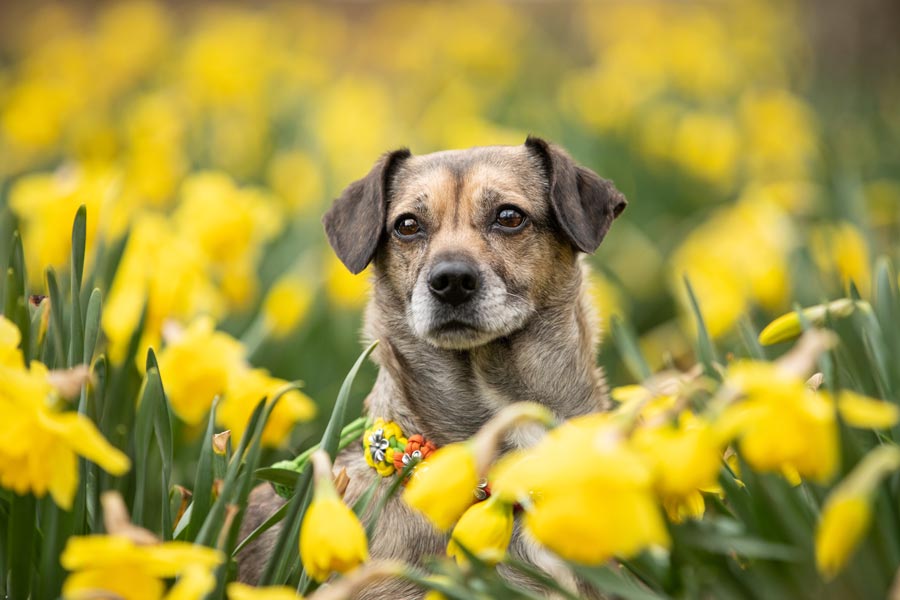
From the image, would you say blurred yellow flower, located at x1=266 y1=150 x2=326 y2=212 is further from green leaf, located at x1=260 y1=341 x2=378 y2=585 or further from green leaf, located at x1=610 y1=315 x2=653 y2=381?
green leaf, located at x1=260 y1=341 x2=378 y2=585

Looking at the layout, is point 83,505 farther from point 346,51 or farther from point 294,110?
point 346,51

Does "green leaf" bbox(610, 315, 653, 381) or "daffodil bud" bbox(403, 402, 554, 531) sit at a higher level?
"daffodil bud" bbox(403, 402, 554, 531)

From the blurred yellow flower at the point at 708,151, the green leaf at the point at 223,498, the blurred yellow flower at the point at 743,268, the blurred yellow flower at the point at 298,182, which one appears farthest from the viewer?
the blurred yellow flower at the point at 708,151

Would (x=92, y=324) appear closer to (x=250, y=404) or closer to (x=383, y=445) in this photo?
(x=250, y=404)

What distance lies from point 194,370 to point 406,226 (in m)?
0.91

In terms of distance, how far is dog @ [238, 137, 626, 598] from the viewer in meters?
3.17

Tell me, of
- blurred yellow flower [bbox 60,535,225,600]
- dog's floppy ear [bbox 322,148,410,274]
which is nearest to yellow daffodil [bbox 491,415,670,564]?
blurred yellow flower [bbox 60,535,225,600]

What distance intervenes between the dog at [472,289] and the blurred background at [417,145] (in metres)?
0.56

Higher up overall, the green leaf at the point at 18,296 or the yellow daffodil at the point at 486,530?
the green leaf at the point at 18,296

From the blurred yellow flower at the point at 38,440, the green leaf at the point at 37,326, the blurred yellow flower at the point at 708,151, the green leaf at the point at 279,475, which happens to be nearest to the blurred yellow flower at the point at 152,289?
the green leaf at the point at 37,326

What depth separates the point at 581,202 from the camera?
3.38 meters

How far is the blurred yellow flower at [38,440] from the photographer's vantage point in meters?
1.73

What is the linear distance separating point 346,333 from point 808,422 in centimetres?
366

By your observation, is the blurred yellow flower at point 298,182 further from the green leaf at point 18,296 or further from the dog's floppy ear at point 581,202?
the green leaf at point 18,296
